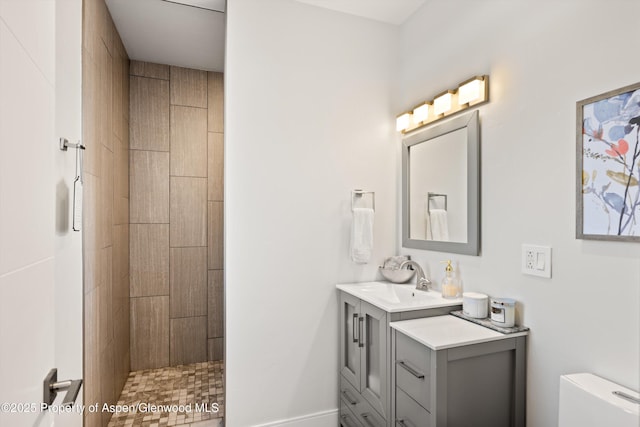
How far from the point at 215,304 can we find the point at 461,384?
2.41 metres

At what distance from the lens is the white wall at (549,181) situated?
1.18m

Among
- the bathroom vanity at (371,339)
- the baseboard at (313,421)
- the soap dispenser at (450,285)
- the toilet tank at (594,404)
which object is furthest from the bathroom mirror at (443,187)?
the baseboard at (313,421)

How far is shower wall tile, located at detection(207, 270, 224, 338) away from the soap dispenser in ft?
6.93

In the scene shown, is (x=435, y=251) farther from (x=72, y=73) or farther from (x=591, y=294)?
(x=72, y=73)

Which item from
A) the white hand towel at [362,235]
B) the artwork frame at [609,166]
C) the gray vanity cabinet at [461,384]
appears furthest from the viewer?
the white hand towel at [362,235]

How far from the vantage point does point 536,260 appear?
1.46 metres

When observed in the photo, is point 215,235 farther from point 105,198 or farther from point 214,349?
point 105,198

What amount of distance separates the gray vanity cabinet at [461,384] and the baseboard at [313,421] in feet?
2.61

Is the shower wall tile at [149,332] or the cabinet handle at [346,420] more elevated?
the shower wall tile at [149,332]

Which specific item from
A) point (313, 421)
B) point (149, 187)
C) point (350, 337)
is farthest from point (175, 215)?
point (313, 421)

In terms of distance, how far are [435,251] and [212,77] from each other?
2.55 meters

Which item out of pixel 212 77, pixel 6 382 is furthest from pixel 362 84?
pixel 6 382

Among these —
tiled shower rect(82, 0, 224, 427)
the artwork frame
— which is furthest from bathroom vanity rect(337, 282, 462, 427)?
tiled shower rect(82, 0, 224, 427)

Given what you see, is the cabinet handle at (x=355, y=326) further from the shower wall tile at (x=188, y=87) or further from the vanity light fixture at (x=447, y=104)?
the shower wall tile at (x=188, y=87)
